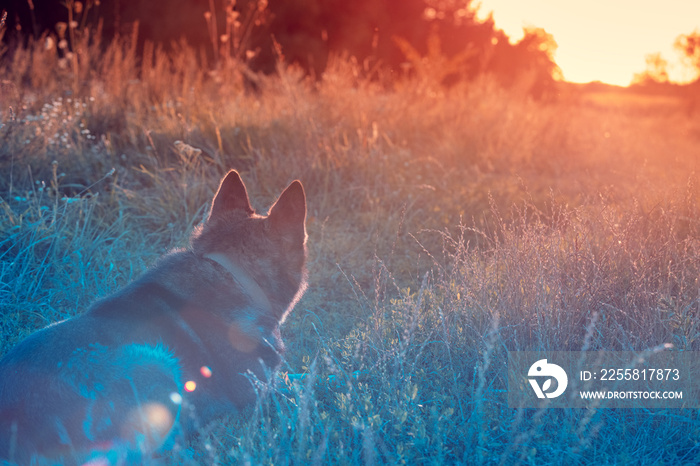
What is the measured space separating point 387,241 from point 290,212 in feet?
6.99

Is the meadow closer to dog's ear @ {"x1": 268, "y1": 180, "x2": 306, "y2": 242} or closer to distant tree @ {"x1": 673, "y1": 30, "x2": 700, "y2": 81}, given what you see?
dog's ear @ {"x1": 268, "y1": 180, "x2": 306, "y2": 242}

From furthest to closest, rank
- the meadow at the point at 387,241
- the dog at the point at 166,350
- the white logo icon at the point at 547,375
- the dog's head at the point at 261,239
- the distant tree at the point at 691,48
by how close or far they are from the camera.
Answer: the distant tree at the point at 691,48 → the dog's head at the point at 261,239 → the white logo icon at the point at 547,375 → the meadow at the point at 387,241 → the dog at the point at 166,350

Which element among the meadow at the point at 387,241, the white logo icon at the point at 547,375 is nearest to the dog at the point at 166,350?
the meadow at the point at 387,241

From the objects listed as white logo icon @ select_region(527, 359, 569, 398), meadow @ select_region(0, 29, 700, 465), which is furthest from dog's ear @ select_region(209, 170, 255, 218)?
white logo icon @ select_region(527, 359, 569, 398)

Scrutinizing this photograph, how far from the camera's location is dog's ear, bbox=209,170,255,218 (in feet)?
10.1

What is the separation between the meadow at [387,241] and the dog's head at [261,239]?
0.47 metres

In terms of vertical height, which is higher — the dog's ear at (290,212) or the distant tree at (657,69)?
the distant tree at (657,69)

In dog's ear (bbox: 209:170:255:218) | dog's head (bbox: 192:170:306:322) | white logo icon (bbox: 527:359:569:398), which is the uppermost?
dog's ear (bbox: 209:170:255:218)

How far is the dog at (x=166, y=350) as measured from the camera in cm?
206

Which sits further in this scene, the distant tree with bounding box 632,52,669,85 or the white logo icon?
the distant tree with bounding box 632,52,669,85

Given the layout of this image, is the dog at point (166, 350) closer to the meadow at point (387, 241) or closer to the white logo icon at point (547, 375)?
the meadow at point (387, 241)

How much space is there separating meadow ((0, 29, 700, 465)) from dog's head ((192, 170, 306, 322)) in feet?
1.53

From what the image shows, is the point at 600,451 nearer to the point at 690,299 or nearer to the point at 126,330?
the point at 690,299

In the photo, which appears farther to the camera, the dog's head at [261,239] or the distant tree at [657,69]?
the distant tree at [657,69]
